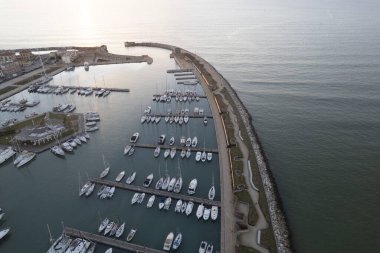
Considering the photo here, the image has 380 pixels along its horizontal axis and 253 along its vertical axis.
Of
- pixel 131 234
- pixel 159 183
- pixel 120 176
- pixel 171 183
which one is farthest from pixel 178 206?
pixel 120 176

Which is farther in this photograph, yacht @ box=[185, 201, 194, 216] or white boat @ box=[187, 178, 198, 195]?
white boat @ box=[187, 178, 198, 195]

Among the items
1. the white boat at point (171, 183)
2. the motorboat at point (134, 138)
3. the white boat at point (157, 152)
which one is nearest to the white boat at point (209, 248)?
the white boat at point (171, 183)

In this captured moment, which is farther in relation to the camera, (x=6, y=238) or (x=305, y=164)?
(x=305, y=164)

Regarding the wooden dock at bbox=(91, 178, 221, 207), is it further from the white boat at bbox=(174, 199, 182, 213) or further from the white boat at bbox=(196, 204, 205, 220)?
the white boat at bbox=(174, 199, 182, 213)

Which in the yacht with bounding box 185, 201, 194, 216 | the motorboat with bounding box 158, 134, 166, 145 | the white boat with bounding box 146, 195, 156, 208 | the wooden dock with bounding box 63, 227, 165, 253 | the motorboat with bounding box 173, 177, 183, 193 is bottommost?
the wooden dock with bounding box 63, 227, 165, 253

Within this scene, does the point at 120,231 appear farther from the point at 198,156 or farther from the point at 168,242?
the point at 198,156

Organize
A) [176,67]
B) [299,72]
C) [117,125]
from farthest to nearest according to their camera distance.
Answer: [176,67] → [299,72] → [117,125]

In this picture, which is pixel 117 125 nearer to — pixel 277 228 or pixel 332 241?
pixel 277 228

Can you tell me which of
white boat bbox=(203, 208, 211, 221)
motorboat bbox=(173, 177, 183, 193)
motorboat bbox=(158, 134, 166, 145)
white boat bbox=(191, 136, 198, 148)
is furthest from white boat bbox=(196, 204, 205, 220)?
motorboat bbox=(158, 134, 166, 145)

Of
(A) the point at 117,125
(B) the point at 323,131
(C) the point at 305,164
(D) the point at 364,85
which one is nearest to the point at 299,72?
(D) the point at 364,85
